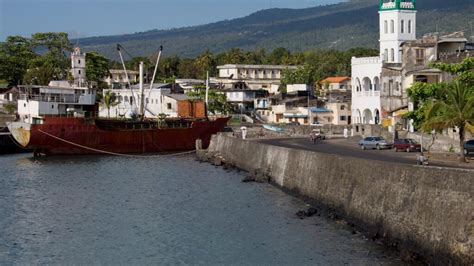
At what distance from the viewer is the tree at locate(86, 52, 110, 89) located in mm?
119000

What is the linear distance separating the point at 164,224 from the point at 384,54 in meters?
45.7

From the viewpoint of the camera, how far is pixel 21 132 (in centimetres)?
6675

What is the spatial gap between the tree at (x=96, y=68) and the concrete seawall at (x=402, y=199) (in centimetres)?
8414

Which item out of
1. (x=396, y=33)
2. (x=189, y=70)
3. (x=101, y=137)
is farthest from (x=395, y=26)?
(x=189, y=70)

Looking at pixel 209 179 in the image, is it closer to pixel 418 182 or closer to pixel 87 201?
pixel 87 201

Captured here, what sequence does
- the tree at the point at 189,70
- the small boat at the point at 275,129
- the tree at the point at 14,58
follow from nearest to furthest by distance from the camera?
the small boat at the point at 275,129, the tree at the point at 14,58, the tree at the point at 189,70

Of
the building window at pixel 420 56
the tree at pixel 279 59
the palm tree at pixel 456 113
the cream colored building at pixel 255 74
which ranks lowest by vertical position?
the palm tree at pixel 456 113

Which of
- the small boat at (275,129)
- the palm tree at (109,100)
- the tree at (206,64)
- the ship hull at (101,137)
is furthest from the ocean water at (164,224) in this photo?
the tree at (206,64)

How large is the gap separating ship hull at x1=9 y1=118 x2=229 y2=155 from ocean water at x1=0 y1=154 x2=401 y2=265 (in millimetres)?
14370

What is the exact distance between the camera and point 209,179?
160ft

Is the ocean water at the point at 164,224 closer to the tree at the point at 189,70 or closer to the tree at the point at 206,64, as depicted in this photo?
the tree at the point at 206,64

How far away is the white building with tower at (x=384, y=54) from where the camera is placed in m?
72.2

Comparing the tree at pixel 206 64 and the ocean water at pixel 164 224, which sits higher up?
the tree at pixel 206 64

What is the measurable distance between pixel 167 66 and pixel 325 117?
70360mm
